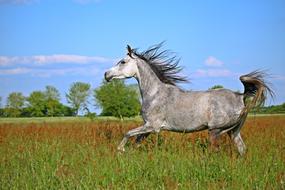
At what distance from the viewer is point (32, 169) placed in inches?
303

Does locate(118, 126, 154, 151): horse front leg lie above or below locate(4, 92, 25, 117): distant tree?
below

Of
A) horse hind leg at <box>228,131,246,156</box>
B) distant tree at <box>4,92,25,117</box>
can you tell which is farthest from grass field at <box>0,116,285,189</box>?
distant tree at <box>4,92,25,117</box>

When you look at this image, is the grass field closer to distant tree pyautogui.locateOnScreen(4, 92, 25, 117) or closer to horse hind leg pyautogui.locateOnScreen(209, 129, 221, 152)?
horse hind leg pyautogui.locateOnScreen(209, 129, 221, 152)

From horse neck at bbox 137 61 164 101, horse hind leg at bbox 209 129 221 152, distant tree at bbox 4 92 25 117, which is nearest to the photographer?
horse hind leg at bbox 209 129 221 152

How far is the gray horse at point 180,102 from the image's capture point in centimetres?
962

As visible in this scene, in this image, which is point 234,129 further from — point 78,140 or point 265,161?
point 78,140

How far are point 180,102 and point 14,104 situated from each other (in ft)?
280

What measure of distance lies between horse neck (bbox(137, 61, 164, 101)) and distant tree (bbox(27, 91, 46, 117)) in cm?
8139

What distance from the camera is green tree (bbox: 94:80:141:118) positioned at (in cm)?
6162

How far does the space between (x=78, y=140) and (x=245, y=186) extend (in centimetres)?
614

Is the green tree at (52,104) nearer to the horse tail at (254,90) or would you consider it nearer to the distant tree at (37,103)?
the distant tree at (37,103)

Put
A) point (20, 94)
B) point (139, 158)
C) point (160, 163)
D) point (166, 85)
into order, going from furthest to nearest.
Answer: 1. point (20, 94)
2. point (166, 85)
3. point (139, 158)
4. point (160, 163)

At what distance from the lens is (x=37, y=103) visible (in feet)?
300

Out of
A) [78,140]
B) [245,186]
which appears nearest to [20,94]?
[78,140]
